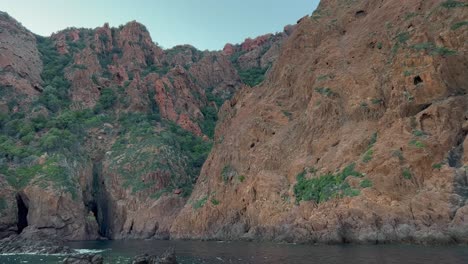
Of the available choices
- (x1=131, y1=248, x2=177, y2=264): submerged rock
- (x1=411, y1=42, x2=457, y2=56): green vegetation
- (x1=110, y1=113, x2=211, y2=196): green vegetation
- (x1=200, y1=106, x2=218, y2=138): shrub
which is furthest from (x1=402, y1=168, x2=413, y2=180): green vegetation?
(x1=200, y1=106, x2=218, y2=138): shrub

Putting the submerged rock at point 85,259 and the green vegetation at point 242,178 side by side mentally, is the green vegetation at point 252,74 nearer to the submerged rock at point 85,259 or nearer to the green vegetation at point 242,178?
the green vegetation at point 242,178

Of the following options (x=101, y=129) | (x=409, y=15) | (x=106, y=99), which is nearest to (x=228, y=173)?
(x=409, y=15)

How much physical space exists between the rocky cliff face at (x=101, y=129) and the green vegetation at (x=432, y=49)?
5291 centimetres

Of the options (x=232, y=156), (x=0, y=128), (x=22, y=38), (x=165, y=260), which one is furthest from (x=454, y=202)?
(x=22, y=38)

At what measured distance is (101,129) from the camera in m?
104

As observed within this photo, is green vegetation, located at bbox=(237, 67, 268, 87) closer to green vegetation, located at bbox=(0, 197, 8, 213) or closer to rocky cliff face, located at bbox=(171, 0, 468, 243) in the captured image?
rocky cliff face, located at bbox=(171, 0, 468, 243)

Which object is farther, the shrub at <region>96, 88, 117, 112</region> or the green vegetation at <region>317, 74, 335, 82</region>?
the shrub at <region>96, 88, 117, 112</region>

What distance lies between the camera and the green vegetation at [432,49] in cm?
4969

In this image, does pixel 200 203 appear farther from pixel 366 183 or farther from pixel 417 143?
pixel 417 143

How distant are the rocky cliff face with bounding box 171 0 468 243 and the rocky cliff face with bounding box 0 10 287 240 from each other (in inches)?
568

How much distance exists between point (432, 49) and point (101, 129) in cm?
8050

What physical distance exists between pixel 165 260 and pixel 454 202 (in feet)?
87.6

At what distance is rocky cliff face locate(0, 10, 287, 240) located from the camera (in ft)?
255

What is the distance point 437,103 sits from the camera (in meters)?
46.1
